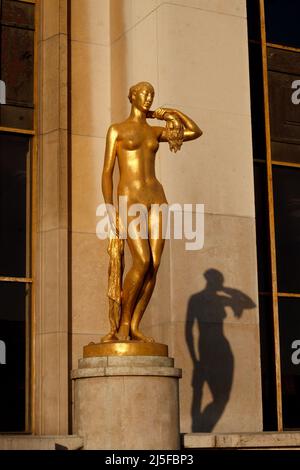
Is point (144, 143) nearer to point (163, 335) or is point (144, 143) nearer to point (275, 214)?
point (163, 335)

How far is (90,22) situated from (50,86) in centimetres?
133

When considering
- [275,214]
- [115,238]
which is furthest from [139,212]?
[275,214]

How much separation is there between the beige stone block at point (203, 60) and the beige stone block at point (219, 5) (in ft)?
0.23

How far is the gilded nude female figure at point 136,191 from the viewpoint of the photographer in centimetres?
1252

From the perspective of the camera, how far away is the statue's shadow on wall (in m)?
14.6

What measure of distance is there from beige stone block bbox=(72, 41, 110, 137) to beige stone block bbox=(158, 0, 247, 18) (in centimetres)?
155

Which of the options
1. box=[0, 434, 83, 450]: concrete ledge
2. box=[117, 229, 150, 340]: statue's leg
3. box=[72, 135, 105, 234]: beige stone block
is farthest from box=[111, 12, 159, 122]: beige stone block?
box=[0, 434, 83, 450]: concrete ledge

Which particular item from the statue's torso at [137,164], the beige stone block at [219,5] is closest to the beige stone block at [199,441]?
the statue's torso at [137,164]

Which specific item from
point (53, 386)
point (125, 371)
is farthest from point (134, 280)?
point (53, 386)

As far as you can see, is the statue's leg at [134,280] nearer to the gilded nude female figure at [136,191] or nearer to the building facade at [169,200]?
the gilded nude female figure at [136,191]

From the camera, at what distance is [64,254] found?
50.9 ft

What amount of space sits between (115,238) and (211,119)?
3841 mm

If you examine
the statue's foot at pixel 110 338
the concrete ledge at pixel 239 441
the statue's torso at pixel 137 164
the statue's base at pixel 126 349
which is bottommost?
the concrete ledge at pixel 239 441

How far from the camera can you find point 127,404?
11719mm
